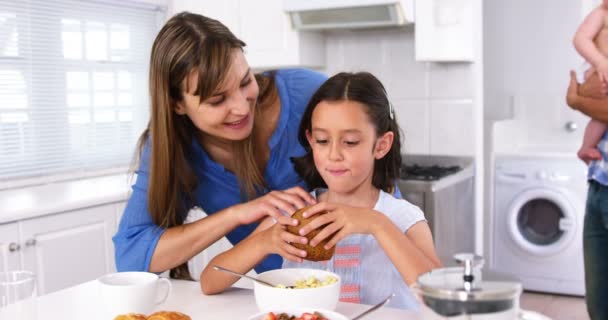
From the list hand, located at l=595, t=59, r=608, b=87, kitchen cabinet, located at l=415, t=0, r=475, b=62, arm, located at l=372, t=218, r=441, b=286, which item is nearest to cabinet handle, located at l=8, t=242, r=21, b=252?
arm, located at l=372, t=218, r=441, b=286

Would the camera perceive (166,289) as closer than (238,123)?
Yes

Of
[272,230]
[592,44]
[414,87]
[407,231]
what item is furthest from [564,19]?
[272,230]

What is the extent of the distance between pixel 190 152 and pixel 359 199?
0.44 metres

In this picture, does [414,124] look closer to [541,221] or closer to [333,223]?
[541,221]

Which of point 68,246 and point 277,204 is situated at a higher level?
point 277,204

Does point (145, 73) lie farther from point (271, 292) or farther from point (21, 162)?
point (271, 292)

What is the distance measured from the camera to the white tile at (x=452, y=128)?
11.2ft

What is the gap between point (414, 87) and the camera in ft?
11.7

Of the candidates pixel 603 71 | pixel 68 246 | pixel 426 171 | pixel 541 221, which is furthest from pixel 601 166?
pixel 68 246

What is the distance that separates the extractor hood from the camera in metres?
3.07

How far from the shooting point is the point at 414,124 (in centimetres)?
356

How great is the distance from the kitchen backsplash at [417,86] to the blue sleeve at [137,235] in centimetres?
225

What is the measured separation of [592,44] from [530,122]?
202 cm

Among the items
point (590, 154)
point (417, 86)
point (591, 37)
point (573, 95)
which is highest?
point (591, 37)
